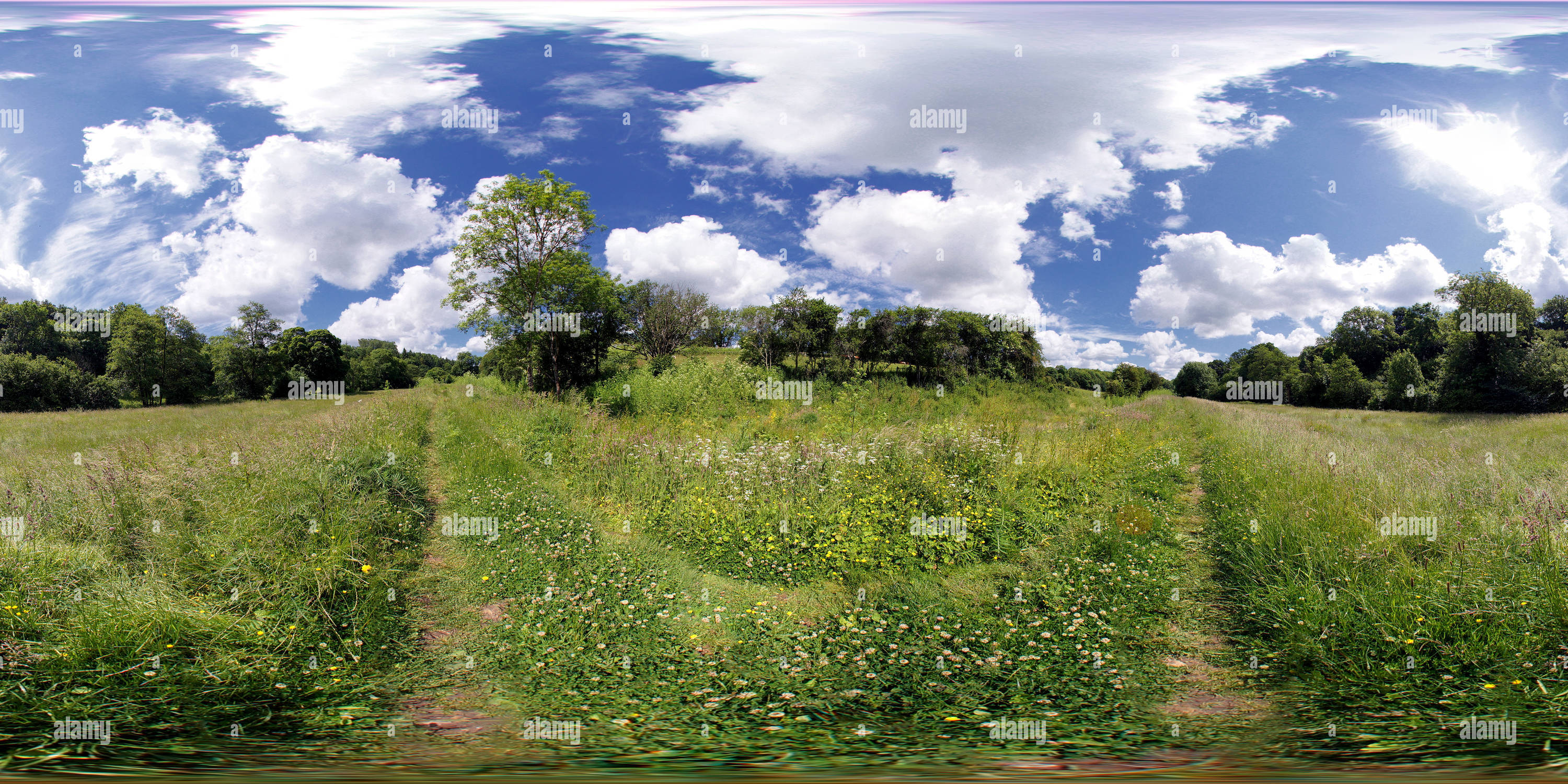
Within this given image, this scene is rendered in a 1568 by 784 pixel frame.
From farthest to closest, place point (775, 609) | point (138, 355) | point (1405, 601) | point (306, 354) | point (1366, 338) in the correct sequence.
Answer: point (1366, 338) < point (306, 354) < point (138, 355) < point (775, 609) < point (1405, 601)

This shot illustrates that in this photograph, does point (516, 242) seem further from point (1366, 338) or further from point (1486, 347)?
point (1366, 338)

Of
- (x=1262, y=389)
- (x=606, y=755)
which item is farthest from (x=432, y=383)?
(x=1262, y=389)

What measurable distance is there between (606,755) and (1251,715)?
13.5 ft

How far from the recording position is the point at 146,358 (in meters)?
35.2

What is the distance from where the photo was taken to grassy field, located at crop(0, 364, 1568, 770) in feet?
10.5

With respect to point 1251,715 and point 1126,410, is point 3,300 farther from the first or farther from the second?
point 1126,410

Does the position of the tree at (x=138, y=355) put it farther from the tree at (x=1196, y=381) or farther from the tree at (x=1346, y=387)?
the tree at (x=1196, y=381)

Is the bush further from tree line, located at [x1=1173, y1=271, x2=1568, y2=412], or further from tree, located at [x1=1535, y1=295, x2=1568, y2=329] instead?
tree, located at [x1=1535, y1=295, x2=1568, y2=329]

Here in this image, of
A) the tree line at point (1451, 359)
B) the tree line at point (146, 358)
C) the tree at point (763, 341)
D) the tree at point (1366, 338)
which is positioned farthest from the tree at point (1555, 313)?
the tree line at point (146, 358)

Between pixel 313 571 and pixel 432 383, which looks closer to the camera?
pixel 313 571

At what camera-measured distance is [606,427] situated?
12.8m

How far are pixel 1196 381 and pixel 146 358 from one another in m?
104

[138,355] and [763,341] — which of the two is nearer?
[763,341]

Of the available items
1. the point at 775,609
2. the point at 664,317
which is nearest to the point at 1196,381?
the point at 664,317
